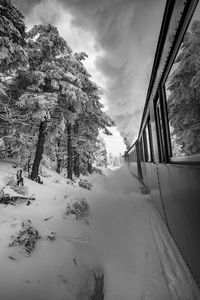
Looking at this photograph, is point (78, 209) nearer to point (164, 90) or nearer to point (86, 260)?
point (86, 260)

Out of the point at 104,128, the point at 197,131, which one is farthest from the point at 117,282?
the point at 104,128

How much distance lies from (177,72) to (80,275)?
3358 mm

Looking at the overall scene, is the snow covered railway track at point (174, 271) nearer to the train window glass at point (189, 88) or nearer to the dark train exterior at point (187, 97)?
the dark train exterior at point (187, 97)

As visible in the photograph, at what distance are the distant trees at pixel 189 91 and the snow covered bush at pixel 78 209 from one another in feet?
13.1

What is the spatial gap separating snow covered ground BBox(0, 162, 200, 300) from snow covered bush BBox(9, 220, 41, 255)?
3.0 inches

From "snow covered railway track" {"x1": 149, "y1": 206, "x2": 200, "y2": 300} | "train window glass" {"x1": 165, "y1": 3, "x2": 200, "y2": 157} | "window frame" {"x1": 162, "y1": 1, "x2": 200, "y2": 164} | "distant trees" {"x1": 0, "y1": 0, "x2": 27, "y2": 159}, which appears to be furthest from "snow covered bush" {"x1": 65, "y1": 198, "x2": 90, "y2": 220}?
"distant trees" {"x1": 0, "y1": 0, "x2": 27, "y2": 159}

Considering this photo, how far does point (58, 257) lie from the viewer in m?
3.36

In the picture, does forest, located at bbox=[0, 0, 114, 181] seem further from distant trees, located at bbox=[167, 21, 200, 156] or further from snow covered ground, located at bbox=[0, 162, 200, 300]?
distant trees, located at bbox=[167, 21, 200, 156]

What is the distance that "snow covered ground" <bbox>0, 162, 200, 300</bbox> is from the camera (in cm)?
272

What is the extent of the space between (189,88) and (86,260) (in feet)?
11.1

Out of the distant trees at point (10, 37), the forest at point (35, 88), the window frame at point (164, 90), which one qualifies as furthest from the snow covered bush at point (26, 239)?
the distant trees at point (10, 37)

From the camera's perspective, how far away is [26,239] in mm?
3287

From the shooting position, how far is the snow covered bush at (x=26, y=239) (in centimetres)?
318

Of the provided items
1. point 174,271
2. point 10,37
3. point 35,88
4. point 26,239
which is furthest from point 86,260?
point 35,88
